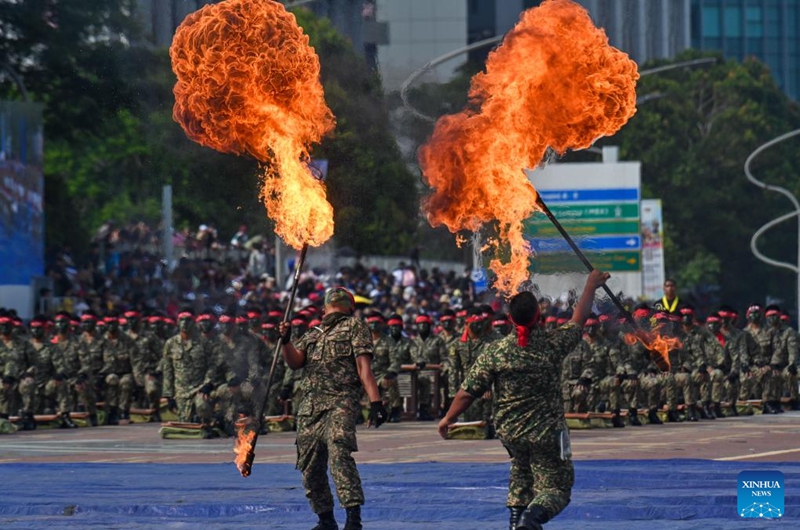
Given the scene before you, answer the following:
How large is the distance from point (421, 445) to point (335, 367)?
336 inches

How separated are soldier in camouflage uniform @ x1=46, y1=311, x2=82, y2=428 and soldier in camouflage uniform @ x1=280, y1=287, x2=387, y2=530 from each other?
13622 millimetres

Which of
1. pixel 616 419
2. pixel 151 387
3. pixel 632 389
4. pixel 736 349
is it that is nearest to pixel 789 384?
pixel 736 349

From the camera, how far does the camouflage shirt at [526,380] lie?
10273 millimetres

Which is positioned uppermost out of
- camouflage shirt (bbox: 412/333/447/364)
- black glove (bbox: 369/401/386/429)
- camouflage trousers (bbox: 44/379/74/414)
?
camouflage shirt (bbox: 412/333/447/364)

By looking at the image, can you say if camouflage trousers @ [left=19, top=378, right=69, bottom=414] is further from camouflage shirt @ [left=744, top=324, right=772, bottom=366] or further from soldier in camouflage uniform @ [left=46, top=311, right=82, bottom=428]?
camouflage shirt @ [left=744, top=324, right=772, bottom=366]

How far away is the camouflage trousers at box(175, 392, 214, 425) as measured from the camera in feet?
70.5

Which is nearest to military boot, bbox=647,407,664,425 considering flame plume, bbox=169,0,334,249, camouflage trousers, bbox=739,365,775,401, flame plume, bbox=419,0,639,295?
camouflage trousers, bbox=739,365,775,401

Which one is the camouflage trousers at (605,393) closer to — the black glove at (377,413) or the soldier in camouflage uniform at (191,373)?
the soldier in camouflage uniform at (191,373)

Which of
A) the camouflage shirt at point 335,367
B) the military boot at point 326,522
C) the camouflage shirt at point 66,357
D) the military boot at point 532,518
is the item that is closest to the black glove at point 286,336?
the camouflage shirt at point 335,367

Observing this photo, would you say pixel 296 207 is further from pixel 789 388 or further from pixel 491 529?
pixel 789 388

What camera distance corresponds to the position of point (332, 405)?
440 inches

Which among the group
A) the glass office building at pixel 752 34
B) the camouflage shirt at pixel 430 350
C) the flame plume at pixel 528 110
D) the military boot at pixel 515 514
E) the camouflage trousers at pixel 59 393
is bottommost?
the military boot at pixel 515 514

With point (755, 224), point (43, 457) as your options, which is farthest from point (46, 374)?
point (755, 224)

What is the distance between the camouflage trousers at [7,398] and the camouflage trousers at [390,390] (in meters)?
5.13
